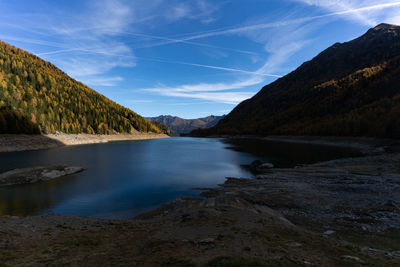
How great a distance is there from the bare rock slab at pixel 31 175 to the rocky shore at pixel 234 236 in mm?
17286

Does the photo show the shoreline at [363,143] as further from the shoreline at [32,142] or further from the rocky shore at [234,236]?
the shoreline at [32,142]

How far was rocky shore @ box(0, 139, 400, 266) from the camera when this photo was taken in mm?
7641

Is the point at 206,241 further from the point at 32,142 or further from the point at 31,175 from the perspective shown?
the point at 32,142

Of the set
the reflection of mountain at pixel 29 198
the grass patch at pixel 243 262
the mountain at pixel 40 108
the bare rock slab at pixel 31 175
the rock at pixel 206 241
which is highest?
the mountain at pixel 40 108

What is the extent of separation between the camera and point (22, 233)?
38.1 feet

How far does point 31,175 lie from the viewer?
29.0 m

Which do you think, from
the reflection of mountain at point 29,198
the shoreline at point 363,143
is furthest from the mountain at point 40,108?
the shoreline at point 363,143

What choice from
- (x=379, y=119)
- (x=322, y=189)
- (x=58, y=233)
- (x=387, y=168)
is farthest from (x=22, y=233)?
(x=379, y=119)

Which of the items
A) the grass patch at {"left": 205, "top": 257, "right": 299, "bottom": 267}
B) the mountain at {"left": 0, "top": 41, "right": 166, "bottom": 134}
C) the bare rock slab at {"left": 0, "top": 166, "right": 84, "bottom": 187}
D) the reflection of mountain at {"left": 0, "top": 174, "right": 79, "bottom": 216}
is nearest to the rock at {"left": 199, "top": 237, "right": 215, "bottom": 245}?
the grass patch at {"left": 205, "top": 257, "right": 299, "bottom": 267}

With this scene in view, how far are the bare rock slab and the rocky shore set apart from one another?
1729 centimetres

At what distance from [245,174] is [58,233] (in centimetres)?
2860

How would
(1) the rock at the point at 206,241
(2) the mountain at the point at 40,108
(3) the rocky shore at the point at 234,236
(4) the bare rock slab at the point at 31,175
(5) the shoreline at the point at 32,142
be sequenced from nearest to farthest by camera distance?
(3) the rocky shore at the point at 234,236, (1) the rock at the point at 206,241, (4) the bare rock slab at the point at 31,175, (5) the shoreline at the point at 32,142, (2) the mountain at the point at 40,108

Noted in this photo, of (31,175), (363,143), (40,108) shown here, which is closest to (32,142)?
(40,108)

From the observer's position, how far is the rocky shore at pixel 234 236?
7.64 metres
